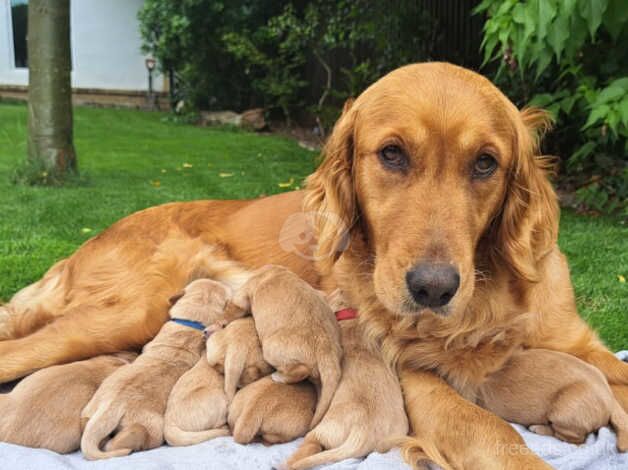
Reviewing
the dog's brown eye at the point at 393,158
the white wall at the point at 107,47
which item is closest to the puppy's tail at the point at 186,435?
the dog's brown eye at the point at 393,158

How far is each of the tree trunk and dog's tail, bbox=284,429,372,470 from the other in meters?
5.54

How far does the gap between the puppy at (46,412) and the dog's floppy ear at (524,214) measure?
5.25 feet

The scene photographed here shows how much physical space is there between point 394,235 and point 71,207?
15.4 feet

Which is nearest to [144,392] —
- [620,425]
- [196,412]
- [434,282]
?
[196,412]

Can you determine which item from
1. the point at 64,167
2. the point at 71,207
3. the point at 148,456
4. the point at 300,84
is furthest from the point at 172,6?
the point at 148,456

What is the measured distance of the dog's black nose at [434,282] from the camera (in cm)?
200

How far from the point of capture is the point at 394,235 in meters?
2.17

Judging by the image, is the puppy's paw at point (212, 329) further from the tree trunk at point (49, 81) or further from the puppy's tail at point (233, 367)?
the tree trunk at point (49, 81)

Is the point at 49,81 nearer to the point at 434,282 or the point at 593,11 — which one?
the point at 593,11

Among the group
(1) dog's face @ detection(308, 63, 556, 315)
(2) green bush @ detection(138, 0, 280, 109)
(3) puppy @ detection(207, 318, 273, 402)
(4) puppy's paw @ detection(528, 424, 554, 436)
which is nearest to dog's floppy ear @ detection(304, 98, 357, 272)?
(1) dog's face @ detection(308, 63, 556, 315)

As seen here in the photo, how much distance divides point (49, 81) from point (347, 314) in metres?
5.09

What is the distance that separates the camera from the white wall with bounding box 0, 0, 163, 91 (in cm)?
1706

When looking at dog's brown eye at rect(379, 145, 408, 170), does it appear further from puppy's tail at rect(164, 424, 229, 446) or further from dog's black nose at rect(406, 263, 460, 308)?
puppy's tail at rect(164, 424, 229, 446)

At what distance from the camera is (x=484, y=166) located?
7.43 ft
